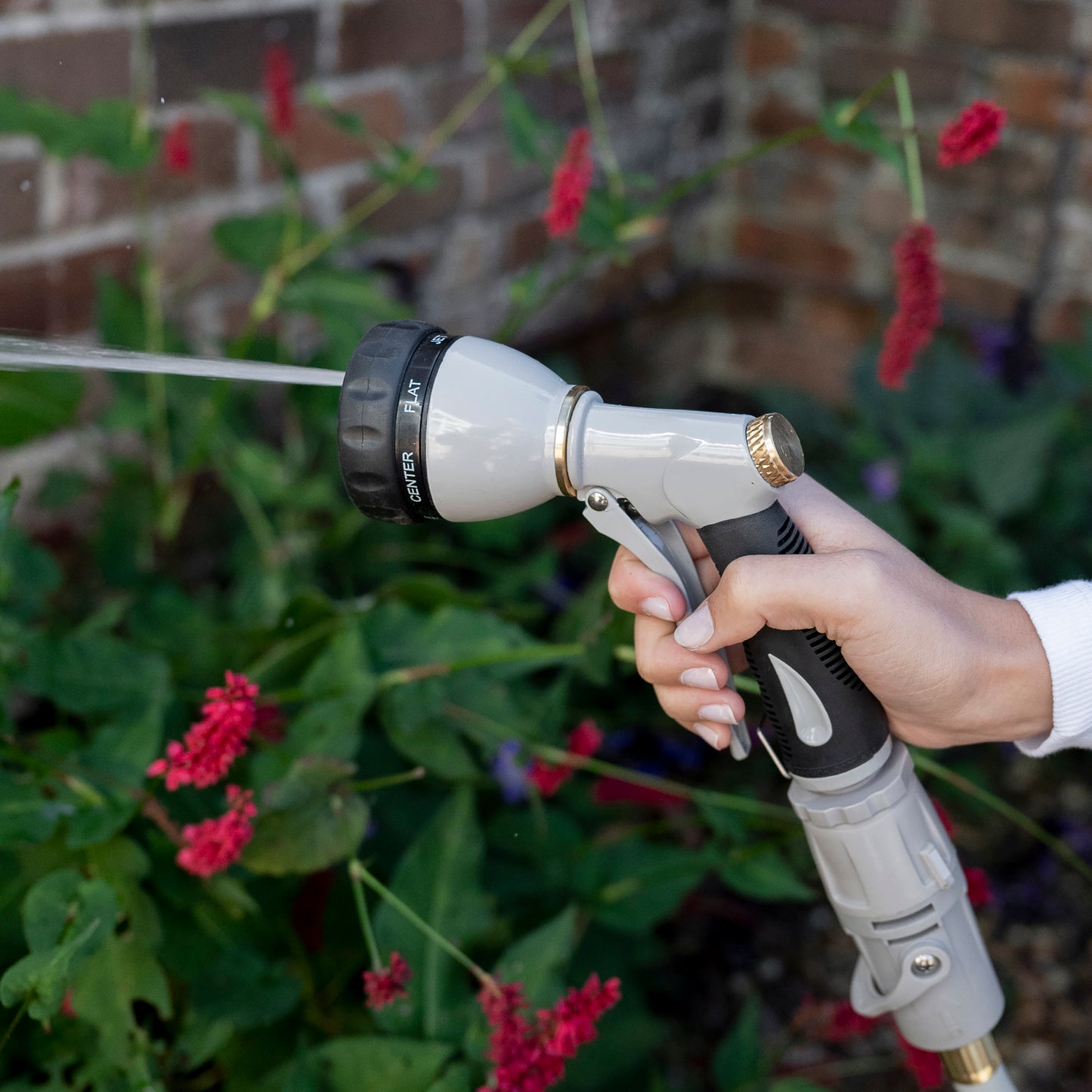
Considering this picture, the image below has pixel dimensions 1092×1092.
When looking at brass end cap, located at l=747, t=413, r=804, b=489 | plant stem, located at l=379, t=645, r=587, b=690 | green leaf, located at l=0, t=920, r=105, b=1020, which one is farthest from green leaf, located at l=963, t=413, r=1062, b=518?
green leaf, located at l=0, t=920, r=105, b=1020

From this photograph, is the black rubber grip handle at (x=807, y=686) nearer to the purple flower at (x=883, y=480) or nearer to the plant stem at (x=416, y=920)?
the plant stem at (x=416, y=920)

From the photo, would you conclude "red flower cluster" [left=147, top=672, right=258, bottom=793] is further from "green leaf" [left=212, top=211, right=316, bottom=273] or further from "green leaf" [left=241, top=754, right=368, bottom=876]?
"green leaf" [left=212, top=211, right=316, bottom=273]

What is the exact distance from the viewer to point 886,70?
1.53 meters

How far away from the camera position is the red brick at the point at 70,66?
2.95ft

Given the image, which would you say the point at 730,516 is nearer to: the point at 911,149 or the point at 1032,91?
the point at 911,149

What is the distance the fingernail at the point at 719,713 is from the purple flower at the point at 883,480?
689mm

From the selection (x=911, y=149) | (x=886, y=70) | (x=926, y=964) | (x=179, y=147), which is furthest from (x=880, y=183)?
(x=926, y=964)

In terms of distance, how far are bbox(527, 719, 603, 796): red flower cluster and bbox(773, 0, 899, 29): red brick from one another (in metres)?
1.17

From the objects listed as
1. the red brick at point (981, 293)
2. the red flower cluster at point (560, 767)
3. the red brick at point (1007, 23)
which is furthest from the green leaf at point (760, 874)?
the red brick at point (1007, 23)

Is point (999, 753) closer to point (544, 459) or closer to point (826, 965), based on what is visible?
point (826, 965)

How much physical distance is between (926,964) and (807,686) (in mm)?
Result: 169

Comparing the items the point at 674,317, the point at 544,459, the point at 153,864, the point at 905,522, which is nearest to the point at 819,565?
the point at 544,459

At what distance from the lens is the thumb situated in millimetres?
547

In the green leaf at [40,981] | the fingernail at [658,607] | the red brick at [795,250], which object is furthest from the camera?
the red brick at [795,250]
